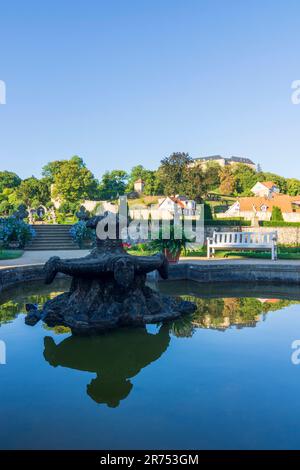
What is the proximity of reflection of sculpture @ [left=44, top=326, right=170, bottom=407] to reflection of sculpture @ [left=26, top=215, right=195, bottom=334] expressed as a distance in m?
0.25

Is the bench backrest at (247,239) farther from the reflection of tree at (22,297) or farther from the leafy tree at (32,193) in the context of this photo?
the leafy tree at (32,193)

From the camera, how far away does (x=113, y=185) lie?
95.2m

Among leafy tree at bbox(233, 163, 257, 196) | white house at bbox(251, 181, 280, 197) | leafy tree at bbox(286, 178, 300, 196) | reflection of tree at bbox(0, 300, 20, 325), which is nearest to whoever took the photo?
reflection of tree at bbox(0, 300, 20, 325)

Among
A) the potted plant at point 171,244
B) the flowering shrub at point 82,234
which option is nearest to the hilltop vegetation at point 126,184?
the flowering shrub at point 82,234

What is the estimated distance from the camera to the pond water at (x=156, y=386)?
3014 mm

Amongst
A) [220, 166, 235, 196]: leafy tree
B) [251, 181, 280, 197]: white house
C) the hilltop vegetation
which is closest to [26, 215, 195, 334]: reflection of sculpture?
the hilltop vegetation

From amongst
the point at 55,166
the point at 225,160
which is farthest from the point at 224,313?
the point at 225,160

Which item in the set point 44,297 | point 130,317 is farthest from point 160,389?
point 44,297

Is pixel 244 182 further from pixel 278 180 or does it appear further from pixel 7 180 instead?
pixel 7 180

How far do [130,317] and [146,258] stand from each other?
3.55 feet

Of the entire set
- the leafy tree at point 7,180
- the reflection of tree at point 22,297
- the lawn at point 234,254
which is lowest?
the reflection of tree at point 22,297

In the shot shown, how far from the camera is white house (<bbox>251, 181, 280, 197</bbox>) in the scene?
8854cm

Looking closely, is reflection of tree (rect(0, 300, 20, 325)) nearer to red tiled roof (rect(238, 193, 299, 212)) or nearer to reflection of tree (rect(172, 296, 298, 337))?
reflection of tree (rect(172, 296, 298, 337))

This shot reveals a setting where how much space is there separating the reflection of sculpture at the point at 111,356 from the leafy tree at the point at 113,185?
8151 cm
